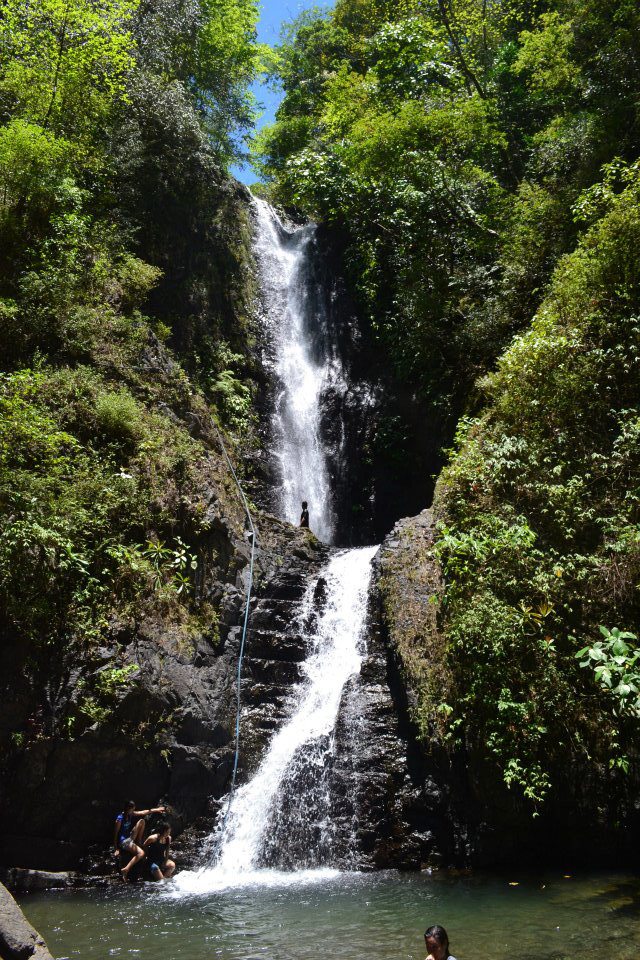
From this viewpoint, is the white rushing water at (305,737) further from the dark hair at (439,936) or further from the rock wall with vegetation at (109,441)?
the dark hair at (439,936)

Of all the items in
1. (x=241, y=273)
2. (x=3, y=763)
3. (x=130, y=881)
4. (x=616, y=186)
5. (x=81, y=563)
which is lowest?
(x=130, y=881)

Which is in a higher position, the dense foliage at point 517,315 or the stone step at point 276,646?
the dense foliage at point 517,315

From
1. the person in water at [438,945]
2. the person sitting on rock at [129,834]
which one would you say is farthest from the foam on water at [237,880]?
the person in water at [438,945]

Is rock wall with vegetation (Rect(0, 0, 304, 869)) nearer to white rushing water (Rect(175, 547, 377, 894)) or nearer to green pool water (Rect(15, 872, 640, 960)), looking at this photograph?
white rushing water (Rect(175, 547, 377, 894))

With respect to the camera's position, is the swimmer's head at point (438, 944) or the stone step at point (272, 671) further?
A: the stone step at point (272, 671)

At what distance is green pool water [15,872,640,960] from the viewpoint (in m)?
5.54

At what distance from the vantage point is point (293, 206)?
26125 millimetres

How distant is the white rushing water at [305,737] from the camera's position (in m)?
8.52

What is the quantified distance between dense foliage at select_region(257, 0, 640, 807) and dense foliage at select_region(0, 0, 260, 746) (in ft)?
13.4

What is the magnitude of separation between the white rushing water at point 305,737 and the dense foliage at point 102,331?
209cm

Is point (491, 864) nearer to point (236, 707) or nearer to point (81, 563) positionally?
point (236, 707)

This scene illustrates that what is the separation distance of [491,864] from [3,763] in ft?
20.4

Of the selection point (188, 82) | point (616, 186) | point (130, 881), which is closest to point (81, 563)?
A: point (130, 881)

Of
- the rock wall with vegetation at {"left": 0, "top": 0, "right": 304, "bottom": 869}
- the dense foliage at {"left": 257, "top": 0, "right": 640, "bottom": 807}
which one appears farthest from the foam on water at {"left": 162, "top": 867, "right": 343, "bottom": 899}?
the dense foliage at {"left": 257, "top": 0, "right": 640, "bottom": 807}
